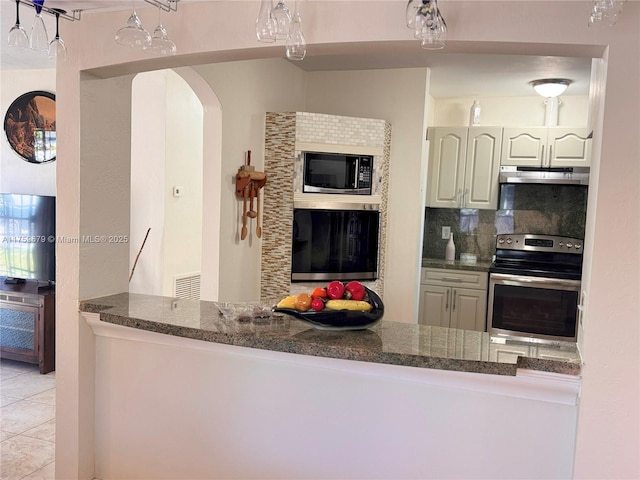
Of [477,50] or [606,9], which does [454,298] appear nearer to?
[477,50]

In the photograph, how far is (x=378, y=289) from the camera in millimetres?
4496

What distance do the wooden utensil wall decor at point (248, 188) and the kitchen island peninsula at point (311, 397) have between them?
1.36 metres

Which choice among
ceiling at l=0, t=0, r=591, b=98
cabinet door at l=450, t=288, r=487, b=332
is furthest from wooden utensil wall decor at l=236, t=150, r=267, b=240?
cabinet door at l=450, t=288, r=487, b=332

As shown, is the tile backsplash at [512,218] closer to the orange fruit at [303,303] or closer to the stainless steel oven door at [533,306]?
the stainless steel oven door at [533,306]

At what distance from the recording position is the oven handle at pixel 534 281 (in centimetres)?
439

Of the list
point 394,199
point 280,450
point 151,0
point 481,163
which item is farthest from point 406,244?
point 151,0

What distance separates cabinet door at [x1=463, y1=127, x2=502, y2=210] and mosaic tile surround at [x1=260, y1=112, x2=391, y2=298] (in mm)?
1256

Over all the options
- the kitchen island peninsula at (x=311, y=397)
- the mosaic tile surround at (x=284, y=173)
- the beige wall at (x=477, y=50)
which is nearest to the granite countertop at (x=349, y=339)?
the kitchen island peninsula at (x=311, y=397)

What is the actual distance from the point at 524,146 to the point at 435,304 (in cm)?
158

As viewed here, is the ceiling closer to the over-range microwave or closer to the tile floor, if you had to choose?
the over-range microwave

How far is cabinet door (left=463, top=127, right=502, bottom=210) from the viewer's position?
4.88m

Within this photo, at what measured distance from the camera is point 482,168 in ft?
16.2

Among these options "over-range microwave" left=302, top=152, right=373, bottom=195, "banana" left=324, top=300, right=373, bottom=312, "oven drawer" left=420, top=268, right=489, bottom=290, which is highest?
"over-range microwave" left=302, top=152, right=373, bottom=195

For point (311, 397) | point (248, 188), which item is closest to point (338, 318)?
point (311, 397)
